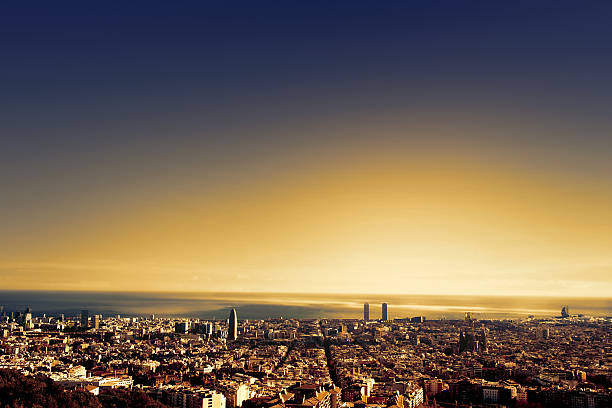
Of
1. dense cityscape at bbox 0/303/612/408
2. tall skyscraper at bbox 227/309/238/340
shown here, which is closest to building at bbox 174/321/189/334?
dense cityscape at bbox 0/303/612/408

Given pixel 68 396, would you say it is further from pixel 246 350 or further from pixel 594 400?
pixel 246 350

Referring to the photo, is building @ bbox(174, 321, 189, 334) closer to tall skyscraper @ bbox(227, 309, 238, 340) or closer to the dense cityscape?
the dense cityscape

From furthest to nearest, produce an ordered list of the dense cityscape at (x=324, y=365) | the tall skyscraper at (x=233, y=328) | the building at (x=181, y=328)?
the building at (x=181, y=328) → the tall skyscraper at (x=233, y=328) → the dense cityscape at (x=324, y=365)

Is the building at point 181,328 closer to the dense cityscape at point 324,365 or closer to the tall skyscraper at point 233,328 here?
the dense cityscape at point 324,365

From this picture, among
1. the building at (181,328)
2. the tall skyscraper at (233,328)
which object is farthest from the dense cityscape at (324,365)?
the building at (181,328)

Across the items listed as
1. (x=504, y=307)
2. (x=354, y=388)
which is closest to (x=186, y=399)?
(x=354, y=388)

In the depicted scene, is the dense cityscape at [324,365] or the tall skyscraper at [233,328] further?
the tall skyscraper at [233,328]

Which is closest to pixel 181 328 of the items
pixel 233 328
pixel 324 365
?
pixel 233 328

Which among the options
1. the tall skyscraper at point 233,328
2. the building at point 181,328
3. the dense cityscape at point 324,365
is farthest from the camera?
the building at point 181,328
